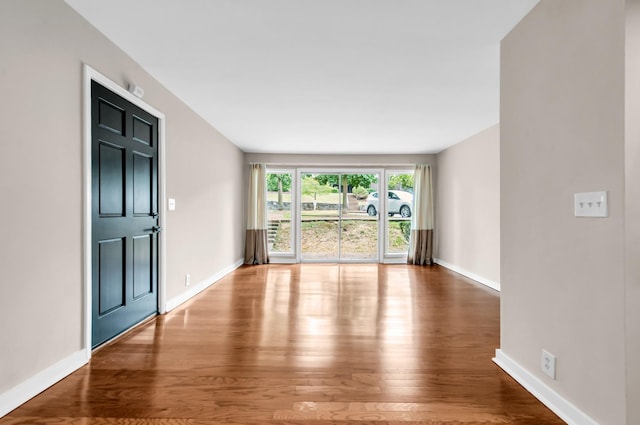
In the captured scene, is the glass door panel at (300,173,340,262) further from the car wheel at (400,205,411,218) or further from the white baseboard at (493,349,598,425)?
the white baseboard at (493,349,598,425)

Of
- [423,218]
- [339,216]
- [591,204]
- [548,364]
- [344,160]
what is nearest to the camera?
[591,204]

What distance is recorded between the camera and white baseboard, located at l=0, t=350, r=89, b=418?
5.98 feet

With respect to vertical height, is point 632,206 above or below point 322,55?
below

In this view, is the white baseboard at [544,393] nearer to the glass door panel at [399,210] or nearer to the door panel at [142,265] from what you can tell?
the door panel at [142,265]

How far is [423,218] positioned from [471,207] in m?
1.53

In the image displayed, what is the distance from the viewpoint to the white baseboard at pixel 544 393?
1.73 metres

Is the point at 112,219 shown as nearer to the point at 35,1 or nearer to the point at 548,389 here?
the point at 35,1

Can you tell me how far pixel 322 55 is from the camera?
283 centimetres

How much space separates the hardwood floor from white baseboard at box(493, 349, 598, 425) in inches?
1.7

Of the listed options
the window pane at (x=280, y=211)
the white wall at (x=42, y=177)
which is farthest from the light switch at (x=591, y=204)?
the window pane at (x=280, y=211)

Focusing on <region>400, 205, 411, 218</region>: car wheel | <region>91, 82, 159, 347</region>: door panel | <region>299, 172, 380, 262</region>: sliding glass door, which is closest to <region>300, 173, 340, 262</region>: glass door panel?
<region>299, 172, 380, 262</region>: sliding glass door

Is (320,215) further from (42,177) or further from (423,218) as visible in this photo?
(42,177)

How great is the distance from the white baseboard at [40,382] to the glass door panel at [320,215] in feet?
17.1

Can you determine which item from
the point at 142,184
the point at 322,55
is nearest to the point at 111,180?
the point at 142,184
